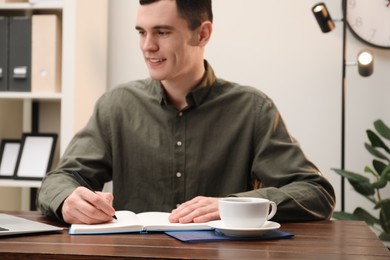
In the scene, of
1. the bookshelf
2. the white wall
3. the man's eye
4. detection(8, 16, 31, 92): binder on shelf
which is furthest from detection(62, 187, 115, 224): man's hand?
the white wall

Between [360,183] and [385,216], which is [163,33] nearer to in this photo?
[360,183]

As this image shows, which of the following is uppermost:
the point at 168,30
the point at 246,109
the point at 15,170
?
the point at 168,30

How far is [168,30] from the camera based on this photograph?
1.81 metres

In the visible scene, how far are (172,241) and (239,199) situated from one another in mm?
183

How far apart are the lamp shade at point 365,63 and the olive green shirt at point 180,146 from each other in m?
0.96

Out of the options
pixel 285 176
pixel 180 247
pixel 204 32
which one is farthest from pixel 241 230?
pixel 204 32

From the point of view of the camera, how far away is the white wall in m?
2.97

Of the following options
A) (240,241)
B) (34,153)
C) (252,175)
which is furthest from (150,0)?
(34,153)

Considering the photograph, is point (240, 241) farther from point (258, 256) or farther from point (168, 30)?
point (168, 30)

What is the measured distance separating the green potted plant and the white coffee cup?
148 centimetres

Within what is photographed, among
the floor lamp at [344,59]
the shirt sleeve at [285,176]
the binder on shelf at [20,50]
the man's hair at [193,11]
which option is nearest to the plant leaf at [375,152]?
the floor lamp at [344,59]

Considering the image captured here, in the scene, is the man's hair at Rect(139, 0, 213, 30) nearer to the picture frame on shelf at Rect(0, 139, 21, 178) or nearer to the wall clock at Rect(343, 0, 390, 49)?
the wall clock at Rect(343, 0, 390, 49)

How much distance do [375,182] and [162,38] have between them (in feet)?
4.23

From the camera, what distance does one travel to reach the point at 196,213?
1351 mm
